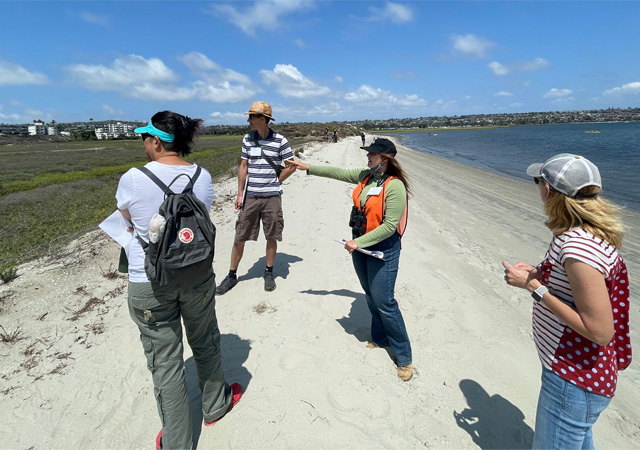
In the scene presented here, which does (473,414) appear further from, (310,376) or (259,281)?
(259,281)

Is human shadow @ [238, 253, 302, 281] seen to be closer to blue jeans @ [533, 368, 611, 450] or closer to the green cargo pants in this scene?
the green cargo pants

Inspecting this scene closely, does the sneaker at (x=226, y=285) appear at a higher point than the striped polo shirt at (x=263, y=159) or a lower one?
lower

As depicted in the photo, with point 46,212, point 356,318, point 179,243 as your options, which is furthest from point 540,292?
point 46,212

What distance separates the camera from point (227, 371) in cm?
321

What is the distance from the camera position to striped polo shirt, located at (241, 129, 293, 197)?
4.44 metres

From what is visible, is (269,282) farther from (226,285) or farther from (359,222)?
(359,222)

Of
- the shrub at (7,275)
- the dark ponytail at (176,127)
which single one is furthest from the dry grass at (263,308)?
the shrub at (7,275)

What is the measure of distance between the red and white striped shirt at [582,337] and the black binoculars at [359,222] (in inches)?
54.8

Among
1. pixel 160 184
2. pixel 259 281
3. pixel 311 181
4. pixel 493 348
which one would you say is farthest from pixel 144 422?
pixel 311 181

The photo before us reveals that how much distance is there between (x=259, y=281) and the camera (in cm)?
507

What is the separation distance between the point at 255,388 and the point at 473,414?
1841 mm

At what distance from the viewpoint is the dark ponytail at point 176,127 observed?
2.04 meters

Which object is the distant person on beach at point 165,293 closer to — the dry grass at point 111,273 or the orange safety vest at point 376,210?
the orange safety vest at point 376,210

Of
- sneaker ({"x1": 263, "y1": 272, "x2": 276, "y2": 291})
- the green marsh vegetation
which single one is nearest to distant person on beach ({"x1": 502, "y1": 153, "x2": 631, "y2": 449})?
the green marsh vegetation
